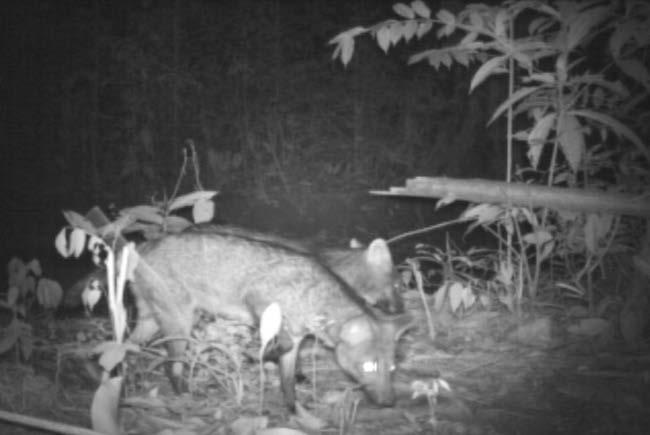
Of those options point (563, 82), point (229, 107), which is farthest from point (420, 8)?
point (229, 107)

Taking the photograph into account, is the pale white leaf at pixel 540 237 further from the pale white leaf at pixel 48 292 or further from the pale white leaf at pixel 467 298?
the pale white leaf at pixel 48 292

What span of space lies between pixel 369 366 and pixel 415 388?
56 centimetres

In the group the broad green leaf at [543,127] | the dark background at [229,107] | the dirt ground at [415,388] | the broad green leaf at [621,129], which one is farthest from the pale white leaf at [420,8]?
the dark background at [229,107]

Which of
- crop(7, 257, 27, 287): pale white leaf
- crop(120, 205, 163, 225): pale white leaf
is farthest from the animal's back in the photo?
crop(7, 257, 27, 287): pale white leaf

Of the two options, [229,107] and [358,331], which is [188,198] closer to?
[358,331]

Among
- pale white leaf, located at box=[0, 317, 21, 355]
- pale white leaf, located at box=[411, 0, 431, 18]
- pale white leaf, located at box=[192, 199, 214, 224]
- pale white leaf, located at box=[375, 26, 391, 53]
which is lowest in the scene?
pale white leaf, located at box=[0, 317, 21, 355]

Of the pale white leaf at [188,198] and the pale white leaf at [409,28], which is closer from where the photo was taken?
the pale white leaf at [409,28]

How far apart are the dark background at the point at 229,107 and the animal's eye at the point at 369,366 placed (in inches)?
349

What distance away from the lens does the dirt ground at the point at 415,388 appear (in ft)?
12.8

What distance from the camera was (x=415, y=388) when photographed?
157 inches

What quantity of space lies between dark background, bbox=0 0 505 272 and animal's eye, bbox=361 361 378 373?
8864 mm

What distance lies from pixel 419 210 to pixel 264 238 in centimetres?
683

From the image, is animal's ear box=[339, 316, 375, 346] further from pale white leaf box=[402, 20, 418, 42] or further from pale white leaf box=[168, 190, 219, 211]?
pale white leaf box=[402, 20, 418, 42]

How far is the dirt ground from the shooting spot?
12.8ft
